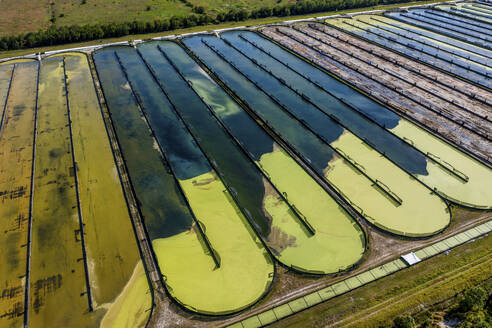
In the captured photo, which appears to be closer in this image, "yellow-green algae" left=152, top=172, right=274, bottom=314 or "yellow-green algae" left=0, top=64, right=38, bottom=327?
"yellow-green algae" left=0, top=64, right=38, bottom=327

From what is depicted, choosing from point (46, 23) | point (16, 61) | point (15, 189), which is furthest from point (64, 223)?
point (46, 23)

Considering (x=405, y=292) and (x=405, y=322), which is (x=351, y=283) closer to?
(x=405, y=292)

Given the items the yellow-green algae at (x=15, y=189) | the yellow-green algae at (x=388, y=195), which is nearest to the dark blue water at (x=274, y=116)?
the yellow-green algae at (x=388, y=195)

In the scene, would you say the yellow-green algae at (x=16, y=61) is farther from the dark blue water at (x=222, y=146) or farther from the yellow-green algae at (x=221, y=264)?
the yellow-green algae at (x=221, y=264)

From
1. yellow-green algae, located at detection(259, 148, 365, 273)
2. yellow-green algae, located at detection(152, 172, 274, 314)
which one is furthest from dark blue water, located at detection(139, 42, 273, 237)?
yellow-green algae, located at detection(152, 172, 274, 314)

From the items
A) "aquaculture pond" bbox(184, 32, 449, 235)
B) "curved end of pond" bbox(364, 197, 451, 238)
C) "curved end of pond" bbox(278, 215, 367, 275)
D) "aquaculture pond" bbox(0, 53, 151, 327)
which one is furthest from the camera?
"aquaculture pond" bbox(184, 32, 449, 235)

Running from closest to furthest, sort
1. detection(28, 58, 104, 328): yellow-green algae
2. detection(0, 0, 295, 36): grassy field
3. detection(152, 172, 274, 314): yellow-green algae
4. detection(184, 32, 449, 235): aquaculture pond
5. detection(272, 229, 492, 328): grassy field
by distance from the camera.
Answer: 1. detection(272, 229, 492, 328): grassy field
2. detection(28, 58, 104, 328): yellow-green algae
3. detection(152, 172, 274, 314): yellow-green algae
4. detection(184, 32, 449, 235): aquaculture pond
5. detection(0, 0, 295, 36): grassy field

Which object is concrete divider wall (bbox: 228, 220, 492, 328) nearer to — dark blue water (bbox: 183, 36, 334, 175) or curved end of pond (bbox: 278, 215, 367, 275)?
curved end of pond (bbox: 278, 215, 367, 275)
